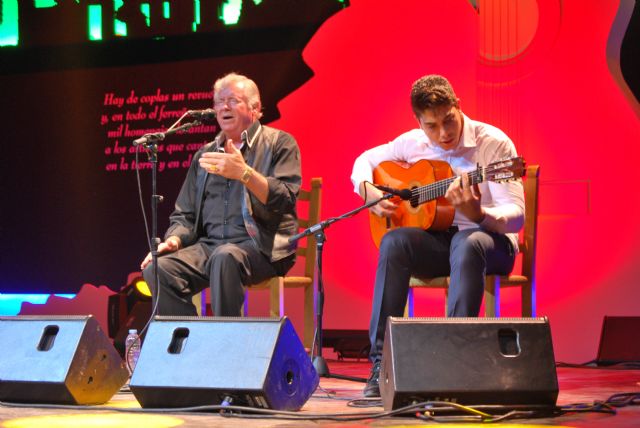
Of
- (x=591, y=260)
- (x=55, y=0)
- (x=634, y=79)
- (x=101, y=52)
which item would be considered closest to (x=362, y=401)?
(x=591, y=260)

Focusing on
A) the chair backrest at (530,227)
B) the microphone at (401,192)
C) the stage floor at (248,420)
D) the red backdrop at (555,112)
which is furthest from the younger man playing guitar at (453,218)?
the red backdrop at (555,112)

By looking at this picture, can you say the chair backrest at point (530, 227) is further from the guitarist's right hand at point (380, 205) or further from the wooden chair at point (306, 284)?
the wooden chair at point (306, 284)

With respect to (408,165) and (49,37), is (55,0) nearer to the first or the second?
Result: (49,37)

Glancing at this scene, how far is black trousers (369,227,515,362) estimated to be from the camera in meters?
2.90

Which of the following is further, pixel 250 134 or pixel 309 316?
pixel 309 316


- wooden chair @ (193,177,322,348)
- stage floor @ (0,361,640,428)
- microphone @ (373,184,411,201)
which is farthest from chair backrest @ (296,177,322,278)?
stage floor @ (0,361,640,428)

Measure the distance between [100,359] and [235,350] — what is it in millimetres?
541

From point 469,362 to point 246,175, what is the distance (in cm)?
142

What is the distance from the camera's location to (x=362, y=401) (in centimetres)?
263

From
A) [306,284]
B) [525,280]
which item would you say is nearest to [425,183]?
Answer: [525,280]

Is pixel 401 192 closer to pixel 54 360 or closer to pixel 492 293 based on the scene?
pixel 492 293

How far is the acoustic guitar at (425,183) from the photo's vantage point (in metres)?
3.00

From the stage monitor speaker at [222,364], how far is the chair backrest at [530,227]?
4.49 feet

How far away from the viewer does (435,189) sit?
3.21 meters
